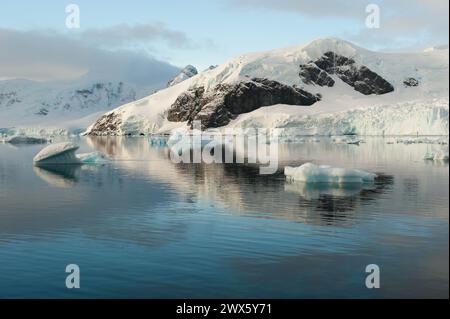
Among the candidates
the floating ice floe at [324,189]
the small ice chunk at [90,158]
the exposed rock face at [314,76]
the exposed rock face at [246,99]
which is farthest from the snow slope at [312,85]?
the floating ice floe at [324,189]

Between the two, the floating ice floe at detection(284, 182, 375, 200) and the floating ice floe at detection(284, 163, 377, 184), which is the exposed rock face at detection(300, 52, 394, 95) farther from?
the floating ice floe at detection(284, 182, 375, 200)

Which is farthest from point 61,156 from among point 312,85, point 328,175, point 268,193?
point 312,85

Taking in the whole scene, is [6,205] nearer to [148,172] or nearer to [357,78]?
[148,172]

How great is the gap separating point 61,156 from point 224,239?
3137 cm

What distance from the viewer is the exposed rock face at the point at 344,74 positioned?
182750 mm

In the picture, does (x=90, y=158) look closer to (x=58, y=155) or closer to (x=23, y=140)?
(x=58, y=155)

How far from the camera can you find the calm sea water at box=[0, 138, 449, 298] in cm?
1379

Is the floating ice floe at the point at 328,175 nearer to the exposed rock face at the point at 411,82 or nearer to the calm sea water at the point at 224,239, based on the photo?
the calm sea water at the point at 224,239

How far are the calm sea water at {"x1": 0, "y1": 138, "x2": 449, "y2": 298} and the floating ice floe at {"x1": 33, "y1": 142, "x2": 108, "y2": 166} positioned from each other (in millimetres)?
11065

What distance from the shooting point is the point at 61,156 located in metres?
46.9

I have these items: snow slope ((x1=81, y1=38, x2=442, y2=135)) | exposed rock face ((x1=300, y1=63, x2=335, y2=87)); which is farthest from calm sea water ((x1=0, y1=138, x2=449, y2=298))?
exposed rock face ((x1=300, y1=63, x2=335, y2=87))

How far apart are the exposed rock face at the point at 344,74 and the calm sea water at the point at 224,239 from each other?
153808mm

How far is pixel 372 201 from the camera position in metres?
26.7
